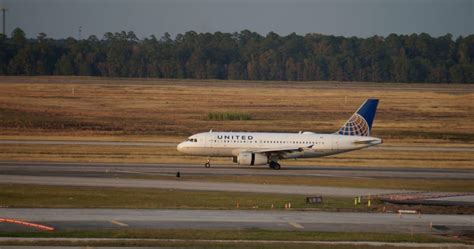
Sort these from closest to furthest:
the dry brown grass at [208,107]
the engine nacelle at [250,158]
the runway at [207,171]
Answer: the runway at [207,171], the engine nacelle at [250,158], the dry brown grass at [208,107]

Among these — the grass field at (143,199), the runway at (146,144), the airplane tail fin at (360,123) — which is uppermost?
the airplane tail fin at (360,123)

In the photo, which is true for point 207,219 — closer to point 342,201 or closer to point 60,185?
point 342,201

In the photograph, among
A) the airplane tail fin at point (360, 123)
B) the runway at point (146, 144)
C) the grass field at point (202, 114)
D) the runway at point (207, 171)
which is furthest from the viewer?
the runway at point (146, 144)

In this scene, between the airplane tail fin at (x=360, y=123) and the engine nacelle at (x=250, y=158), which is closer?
the engine nacelle at (x=250, y=158)

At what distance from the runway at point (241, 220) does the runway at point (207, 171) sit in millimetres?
16528

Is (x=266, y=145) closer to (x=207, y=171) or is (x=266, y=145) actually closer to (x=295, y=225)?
(x=207, y=171)

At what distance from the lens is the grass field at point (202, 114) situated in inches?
2965

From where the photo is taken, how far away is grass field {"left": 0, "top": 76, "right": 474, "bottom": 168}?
75.3 metres

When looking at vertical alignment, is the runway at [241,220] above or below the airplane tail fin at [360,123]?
below

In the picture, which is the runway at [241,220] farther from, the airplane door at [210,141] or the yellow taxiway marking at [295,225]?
the airplane door at [210,141]

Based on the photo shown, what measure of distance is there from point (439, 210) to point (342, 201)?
5266 mm

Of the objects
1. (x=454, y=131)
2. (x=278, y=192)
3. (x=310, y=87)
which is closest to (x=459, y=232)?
(x=278, y=192)

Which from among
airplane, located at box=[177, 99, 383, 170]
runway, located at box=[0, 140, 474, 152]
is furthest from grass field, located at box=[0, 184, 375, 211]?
runway, located at box=[0, 140, 474, 152]

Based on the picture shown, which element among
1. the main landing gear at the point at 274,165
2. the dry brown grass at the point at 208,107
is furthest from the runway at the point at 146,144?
the main landing gear at the point at 274,165
